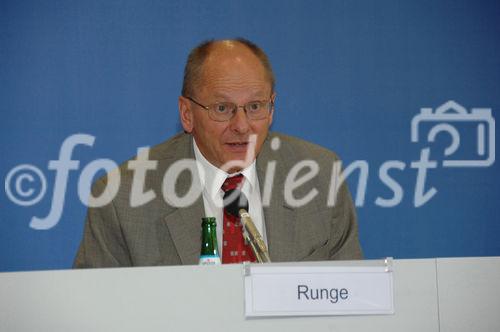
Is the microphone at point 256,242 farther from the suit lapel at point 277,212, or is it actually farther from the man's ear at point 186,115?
the man's ear at point 186,115

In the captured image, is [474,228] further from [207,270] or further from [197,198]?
[207,270]

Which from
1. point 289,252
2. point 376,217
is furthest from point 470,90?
point 289,252

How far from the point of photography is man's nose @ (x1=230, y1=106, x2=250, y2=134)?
2.27 metres

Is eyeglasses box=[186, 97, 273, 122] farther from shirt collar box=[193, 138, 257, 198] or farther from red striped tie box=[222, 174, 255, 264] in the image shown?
red striped tie box=[222, 174, 255, 264]

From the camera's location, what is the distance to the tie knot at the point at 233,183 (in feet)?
7.11

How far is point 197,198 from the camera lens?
219 centimetres

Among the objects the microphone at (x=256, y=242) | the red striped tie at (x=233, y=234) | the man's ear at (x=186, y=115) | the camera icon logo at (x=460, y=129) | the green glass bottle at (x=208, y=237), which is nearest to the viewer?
the microphone at (x=256, y=242)

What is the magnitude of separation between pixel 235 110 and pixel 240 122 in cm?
4

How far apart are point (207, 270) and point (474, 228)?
5.69 ft

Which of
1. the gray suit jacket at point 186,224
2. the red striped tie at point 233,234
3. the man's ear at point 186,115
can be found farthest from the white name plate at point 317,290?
the man's ear at point 186,115

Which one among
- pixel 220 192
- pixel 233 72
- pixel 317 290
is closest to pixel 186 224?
pixel 220 192

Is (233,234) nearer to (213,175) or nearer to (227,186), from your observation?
(227,186)

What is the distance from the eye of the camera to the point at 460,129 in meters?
2.74

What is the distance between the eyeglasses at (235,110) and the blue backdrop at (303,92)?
0.88 feet
